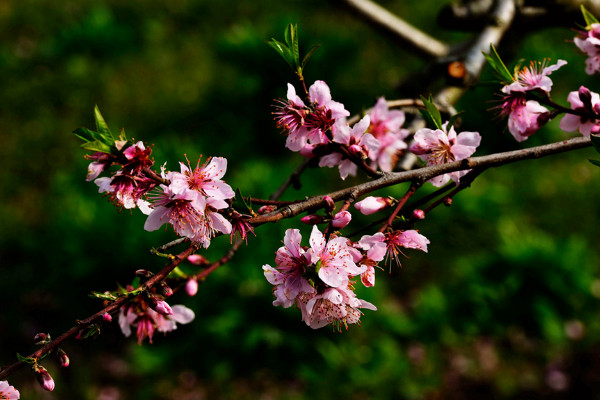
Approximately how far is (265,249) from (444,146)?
1.66m

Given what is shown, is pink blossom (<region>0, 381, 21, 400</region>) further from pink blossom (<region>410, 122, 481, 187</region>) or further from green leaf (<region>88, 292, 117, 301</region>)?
pink blossom (<region>410, 122, 481, 187</region>)

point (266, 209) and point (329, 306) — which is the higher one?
point (266, 209)

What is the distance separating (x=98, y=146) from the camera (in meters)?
0.60

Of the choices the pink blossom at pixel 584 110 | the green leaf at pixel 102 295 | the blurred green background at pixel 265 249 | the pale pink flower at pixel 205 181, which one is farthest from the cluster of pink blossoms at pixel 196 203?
the blurred green background at pixel 265 249

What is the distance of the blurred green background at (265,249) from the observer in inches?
94.9

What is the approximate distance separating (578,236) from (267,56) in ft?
7.04

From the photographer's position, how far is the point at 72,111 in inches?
143

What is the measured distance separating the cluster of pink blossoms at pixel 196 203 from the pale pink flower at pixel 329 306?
15 cm

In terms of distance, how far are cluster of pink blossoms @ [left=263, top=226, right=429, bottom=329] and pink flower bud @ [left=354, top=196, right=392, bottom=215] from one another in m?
0.05

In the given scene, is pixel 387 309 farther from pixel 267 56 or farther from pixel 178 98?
pixel 178 98

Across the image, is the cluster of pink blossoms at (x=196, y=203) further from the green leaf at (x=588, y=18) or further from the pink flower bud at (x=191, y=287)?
the green leaf at (x=588, y=18)

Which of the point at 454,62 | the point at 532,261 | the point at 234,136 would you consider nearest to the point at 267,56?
the point at 234,136

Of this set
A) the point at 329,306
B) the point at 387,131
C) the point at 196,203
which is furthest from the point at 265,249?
the point at 196,203

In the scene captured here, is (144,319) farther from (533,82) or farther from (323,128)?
(533,82)
